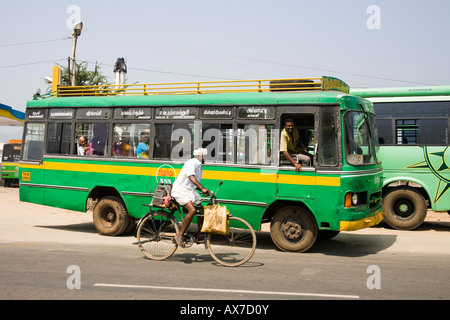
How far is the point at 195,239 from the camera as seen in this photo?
812cm

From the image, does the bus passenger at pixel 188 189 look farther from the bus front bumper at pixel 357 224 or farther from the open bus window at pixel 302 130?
the bus front bumper at pixel 357 224

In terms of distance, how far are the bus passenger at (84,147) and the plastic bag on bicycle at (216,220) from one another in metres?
4.45

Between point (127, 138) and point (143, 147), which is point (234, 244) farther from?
point (127, 138)

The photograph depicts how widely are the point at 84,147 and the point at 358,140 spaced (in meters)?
6.00

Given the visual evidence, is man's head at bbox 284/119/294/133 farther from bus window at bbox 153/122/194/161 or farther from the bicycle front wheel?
the bicycle front wheel

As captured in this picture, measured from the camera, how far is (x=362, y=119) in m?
9.29

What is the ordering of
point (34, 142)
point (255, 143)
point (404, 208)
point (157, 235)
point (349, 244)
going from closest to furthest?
point (157, 235) < point (255, 143) < point (349, 244) < point (34, 142) < point (404, 208)

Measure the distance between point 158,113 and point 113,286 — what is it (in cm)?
485

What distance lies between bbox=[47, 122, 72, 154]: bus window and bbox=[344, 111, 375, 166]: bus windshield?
250 inches

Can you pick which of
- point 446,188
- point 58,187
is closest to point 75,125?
point 58,187

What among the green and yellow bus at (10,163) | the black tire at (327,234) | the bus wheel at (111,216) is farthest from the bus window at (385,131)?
the green and yellow bus at (10,163)

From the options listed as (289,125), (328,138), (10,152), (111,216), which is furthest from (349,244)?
(10,152)
